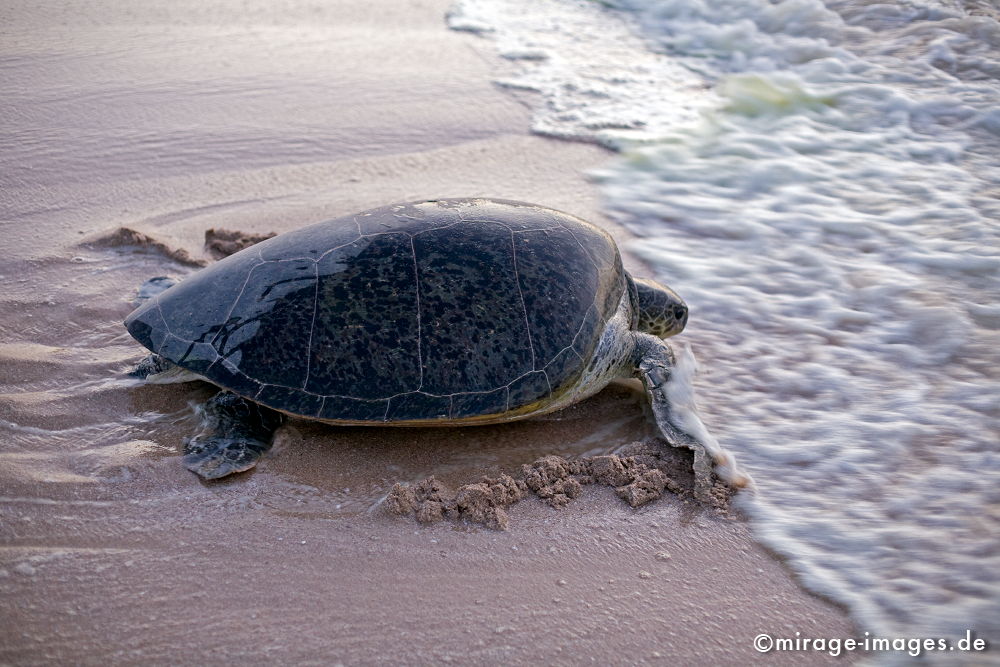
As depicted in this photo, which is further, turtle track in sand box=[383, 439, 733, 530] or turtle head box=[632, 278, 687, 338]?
turtle head box=[632, 278, 687, 338]

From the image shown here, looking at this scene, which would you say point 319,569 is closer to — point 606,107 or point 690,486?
point 690,486

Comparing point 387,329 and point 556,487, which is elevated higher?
point 387,329

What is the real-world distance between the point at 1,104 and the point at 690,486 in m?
4.69

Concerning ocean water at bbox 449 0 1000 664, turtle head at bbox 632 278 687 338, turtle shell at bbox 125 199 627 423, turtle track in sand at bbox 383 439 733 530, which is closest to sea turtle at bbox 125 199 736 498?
turtle shell at bbox 125 199 627 423

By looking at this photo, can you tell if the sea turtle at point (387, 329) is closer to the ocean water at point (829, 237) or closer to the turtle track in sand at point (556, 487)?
the turtle track in sand at point (556, 487)

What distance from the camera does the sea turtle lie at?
257 cm

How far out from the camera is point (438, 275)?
8.89 ft

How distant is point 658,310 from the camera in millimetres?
3312

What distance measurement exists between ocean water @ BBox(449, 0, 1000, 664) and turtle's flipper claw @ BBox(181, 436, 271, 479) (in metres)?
1.71

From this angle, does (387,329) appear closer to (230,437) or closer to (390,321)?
Result: (390,321)

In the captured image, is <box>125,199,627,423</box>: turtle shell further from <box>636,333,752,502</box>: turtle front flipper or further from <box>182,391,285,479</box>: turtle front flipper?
<box>636,333,752,502</box>: turtle front flipper

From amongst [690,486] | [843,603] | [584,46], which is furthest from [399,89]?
[843,603]

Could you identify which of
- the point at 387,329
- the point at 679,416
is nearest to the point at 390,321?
the point at 387,329

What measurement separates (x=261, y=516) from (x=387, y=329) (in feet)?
2.42
